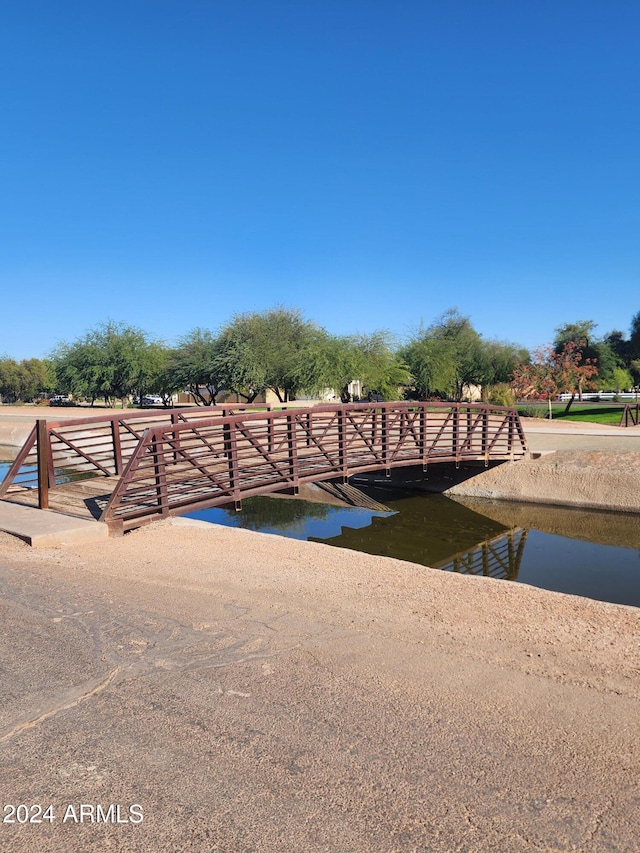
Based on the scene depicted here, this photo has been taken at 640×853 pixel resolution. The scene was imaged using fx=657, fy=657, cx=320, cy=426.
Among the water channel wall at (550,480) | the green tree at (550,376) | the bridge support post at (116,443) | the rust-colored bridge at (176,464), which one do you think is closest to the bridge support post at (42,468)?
the rust-colored bridge at (176,464)

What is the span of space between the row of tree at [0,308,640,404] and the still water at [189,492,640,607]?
24455 mm

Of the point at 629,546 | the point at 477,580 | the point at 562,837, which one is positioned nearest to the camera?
the point at 562,837

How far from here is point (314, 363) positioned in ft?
150

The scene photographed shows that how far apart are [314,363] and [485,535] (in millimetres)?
29175

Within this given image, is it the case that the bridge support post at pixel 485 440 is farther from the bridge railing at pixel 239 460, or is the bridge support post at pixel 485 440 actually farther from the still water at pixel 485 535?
the still water at pixel 485 535

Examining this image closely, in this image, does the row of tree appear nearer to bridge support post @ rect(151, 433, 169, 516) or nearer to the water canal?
the water canal

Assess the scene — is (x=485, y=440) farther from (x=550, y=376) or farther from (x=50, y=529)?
(x=550, y=376)

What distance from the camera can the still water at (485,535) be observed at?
13.5 m

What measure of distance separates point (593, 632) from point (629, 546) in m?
10.4

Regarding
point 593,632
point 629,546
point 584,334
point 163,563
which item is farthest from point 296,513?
point 584,334

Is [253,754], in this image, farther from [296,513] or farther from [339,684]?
[296,513]

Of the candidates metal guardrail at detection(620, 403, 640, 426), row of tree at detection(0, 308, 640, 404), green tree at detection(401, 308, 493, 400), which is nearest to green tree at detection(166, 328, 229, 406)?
row of tree at detection(0, 308, 640, 404)

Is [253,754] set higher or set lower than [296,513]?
higher

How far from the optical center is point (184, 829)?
11.5ft
